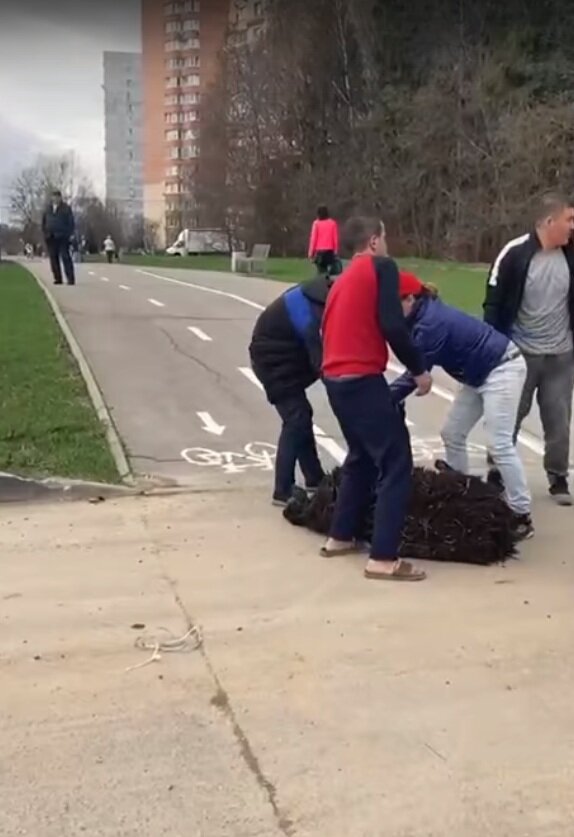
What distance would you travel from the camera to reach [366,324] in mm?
5215

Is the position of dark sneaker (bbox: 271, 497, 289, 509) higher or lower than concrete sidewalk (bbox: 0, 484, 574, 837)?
lower

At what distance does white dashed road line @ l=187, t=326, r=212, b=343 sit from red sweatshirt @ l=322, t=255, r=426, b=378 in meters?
9.07

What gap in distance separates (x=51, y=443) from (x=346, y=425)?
11.2ft

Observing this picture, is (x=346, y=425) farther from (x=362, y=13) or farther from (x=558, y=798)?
(x=362, y=13)

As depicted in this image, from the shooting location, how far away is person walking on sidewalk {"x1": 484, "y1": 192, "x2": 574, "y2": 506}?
254 inches

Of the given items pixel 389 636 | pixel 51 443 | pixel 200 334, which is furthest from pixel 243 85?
pixel 389 636

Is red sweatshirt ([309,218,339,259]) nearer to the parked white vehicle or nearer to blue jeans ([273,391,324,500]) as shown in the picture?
blue jeans ([273,391,324,500])

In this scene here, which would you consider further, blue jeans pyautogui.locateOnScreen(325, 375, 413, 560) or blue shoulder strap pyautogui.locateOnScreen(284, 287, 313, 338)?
blue shoulder strap pyautogui.locateOnScreen(284, 287, 313, 338)

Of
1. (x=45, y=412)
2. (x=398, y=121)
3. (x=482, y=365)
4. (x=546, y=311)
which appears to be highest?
(x=398, y=121)

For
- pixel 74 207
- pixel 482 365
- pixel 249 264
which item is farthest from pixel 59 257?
pixel 74 207

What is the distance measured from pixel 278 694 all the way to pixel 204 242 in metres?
61.9

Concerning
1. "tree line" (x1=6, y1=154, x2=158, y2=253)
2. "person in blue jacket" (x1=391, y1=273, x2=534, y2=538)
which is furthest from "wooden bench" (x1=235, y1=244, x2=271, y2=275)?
"tree line" (x1=6, y1=154, x2=158, y2=253)

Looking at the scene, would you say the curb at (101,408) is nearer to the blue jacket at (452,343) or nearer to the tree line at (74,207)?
the blue jacket at (452,343)

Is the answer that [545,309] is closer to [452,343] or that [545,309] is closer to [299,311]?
[452,343]
